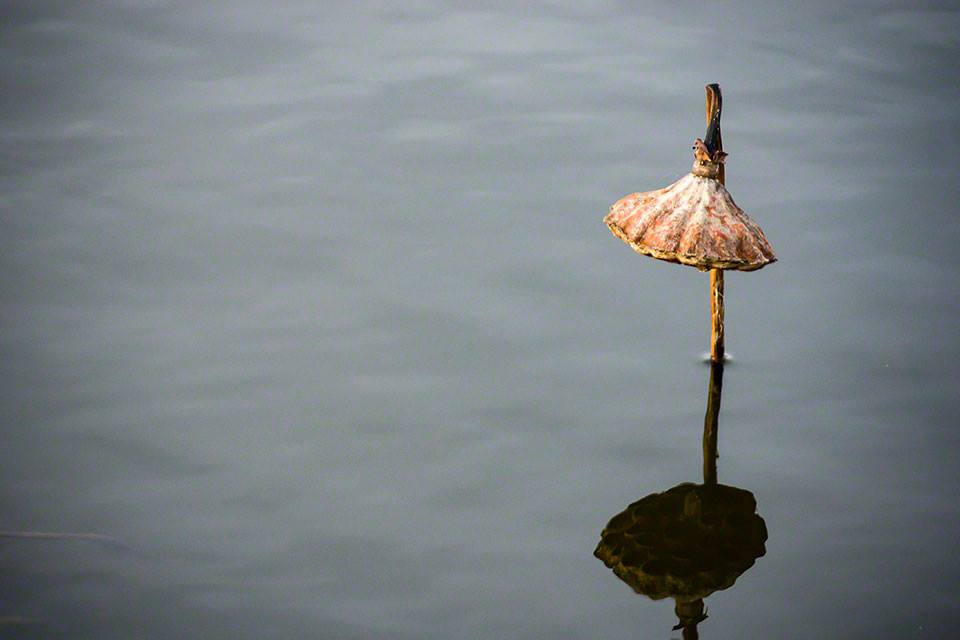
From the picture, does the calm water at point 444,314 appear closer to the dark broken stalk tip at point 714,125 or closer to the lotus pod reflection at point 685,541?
the lotus pod reflection at point 685,541

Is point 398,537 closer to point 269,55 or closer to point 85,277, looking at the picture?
point 85,277

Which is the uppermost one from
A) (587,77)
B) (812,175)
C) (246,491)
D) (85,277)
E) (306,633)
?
(587,77)

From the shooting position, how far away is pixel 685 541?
12.3ft

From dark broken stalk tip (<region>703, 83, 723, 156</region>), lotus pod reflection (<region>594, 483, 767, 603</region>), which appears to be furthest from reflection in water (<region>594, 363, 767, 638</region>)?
dark broken stalk tip (<region>703, 83, 723, 156</region>)

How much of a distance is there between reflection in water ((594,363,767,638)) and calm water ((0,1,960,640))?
8 cm

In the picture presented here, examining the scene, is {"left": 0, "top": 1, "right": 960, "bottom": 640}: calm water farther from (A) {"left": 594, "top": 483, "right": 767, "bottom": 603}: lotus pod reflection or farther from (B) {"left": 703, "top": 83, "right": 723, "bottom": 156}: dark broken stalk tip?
(B) {"left": 703, "top": 83, "right": 723, "bottom": 156}: dark broken stalk tip

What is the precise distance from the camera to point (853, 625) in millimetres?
3477

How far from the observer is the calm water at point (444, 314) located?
12.1 feet

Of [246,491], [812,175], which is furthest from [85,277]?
[812,175]

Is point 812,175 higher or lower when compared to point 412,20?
lower

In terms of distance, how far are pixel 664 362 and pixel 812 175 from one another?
5.24 feet

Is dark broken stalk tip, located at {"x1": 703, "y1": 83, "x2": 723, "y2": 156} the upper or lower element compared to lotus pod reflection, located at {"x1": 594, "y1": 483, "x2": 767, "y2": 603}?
upper

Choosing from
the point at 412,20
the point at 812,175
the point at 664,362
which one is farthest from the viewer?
the point at 412,20

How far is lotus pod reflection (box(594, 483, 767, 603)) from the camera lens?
3607 millimetres
